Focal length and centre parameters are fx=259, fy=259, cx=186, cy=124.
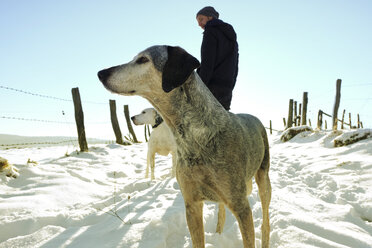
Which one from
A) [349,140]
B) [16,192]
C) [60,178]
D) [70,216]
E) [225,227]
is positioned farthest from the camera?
[349,140]

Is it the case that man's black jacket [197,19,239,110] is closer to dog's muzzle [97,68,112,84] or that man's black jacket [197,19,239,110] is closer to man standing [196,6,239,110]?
man standing [196,6,239,110]

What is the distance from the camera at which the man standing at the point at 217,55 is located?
3.40m

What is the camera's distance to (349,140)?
799 cm

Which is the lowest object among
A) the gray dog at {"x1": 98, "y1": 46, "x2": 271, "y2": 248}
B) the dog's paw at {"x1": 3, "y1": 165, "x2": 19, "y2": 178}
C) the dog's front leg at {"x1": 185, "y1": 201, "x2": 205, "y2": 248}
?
the dog's paw at {"x1": 3, "y1": 165, "x2": 19, "y2": 178}

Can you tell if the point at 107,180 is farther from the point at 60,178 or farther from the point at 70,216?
the point at 70,216

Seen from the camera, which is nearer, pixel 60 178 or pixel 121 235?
pixel 121 235

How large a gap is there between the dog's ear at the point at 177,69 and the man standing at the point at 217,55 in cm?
142

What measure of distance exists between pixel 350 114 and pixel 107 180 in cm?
2759

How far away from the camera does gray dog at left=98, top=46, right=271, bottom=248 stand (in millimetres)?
1900

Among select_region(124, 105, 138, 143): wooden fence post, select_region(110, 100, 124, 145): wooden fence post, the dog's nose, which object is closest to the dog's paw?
the dog's nose

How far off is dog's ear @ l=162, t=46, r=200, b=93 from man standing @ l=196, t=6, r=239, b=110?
1.42m

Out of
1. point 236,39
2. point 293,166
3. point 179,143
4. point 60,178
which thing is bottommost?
point 293,166

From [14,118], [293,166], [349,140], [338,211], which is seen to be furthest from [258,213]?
A: [14,118]

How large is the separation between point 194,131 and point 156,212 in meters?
1.43
